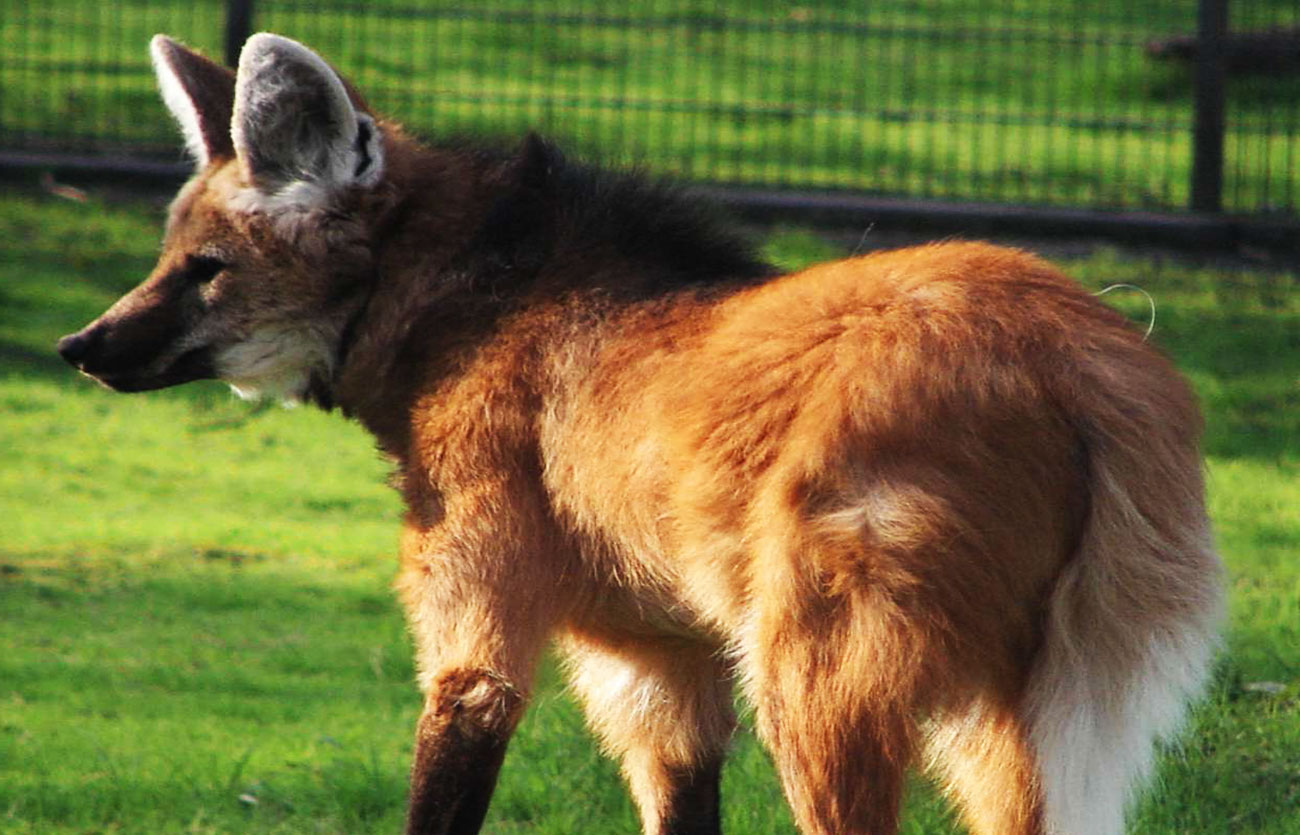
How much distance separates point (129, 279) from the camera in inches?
324

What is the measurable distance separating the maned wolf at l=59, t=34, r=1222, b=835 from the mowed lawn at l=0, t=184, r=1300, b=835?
50 cm

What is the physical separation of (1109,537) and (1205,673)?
1.06 feet

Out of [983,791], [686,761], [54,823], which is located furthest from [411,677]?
[983,791]

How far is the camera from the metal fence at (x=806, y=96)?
8.96m

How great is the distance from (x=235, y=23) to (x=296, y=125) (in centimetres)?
613

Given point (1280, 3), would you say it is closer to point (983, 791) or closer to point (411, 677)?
point (411, 677)

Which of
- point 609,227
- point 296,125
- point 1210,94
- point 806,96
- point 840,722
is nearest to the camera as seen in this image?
point 840,722

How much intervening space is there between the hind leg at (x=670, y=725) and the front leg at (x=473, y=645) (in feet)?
1.23

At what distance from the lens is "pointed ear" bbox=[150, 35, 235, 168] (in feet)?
11.7

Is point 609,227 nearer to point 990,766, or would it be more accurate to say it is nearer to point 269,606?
point 990,766

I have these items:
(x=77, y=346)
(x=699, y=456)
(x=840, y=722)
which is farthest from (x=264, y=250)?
(x=840, y=722)

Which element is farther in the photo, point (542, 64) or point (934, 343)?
point (542, 64)

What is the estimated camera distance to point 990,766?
2.83 m

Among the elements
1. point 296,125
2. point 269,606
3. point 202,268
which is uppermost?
point 296,125
